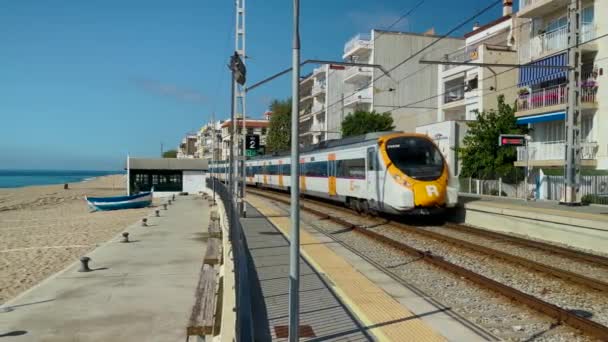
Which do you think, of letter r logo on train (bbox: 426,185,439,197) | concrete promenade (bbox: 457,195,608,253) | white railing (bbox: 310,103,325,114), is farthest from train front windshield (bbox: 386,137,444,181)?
white railing (bbox: 310,103,325,114)

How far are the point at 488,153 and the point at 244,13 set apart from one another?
15234 mm

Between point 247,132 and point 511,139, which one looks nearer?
point 511,139

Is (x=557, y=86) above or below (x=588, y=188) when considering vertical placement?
above

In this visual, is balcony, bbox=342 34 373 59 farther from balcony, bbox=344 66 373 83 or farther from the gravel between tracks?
the gravel between tracks

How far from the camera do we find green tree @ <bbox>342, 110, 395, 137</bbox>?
43000 mm

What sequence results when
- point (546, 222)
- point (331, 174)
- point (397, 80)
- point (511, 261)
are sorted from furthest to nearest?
point (397, 80) → point (331, 174) → point (546, 222) → point (511, 261)

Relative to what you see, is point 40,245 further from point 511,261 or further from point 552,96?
point 552,96

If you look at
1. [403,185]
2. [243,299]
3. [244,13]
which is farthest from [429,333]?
[244,13]

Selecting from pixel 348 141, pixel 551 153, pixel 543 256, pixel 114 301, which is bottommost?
pixel 114 301

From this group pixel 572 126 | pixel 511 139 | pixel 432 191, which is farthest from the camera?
pixel 511 139

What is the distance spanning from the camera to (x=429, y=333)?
6.14 metres

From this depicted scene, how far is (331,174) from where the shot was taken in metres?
23.2

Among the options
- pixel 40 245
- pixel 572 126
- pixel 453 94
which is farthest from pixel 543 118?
pixel 40 245

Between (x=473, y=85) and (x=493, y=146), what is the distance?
9409 millimetres
